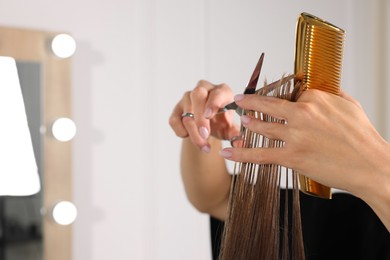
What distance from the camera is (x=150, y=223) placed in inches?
60.1

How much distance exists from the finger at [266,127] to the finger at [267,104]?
1 cm

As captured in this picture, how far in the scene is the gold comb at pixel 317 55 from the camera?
0.56 m

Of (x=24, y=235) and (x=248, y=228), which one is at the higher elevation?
(x=248, y=228)

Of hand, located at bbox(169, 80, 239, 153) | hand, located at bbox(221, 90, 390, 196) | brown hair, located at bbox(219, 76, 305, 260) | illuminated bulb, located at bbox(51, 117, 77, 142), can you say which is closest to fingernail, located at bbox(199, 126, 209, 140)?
hand, located at bbox(169, 80, 239, 153)

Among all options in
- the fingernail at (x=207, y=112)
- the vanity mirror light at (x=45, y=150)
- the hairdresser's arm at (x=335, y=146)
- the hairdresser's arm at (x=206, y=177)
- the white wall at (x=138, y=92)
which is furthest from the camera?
the white wall at (x=138, y=92)

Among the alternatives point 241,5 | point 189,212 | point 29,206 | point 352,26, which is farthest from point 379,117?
point 29,206

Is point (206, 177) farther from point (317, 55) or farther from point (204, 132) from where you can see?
point (317, 55)

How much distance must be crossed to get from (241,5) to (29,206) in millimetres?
952

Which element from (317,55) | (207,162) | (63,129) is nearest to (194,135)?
(207,162)

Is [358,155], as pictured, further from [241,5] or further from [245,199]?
[241,5]

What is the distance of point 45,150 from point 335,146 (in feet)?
3.10

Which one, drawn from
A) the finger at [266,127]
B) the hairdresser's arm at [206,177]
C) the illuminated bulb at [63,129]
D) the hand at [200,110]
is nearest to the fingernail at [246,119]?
the finger at [266,127]

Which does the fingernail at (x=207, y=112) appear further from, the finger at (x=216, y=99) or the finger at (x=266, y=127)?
the finger at (x=266, y=127)

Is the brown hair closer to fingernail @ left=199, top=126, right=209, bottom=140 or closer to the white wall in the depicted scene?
fingernail @ left=199, top=126, right=209, bottom=140
